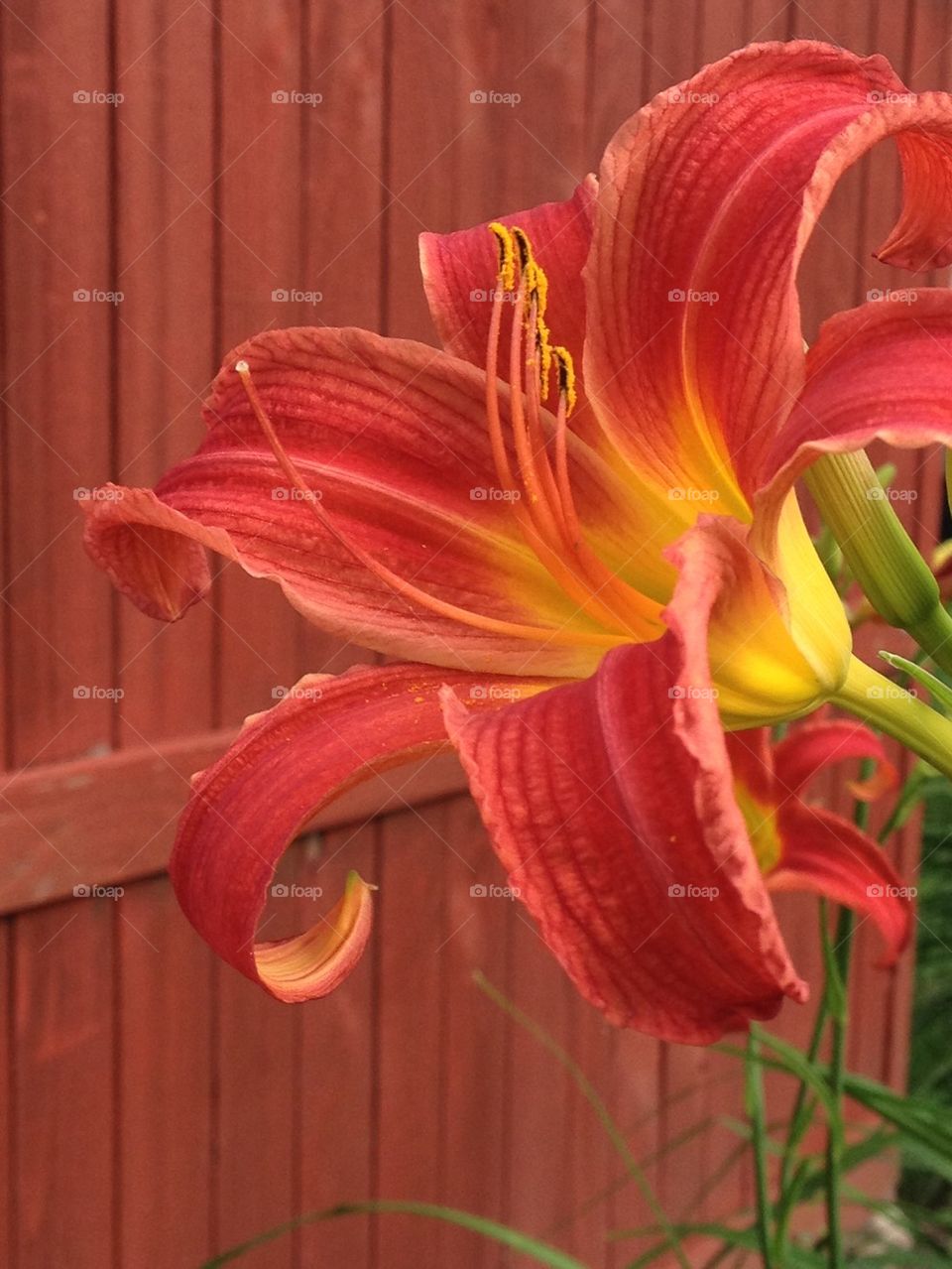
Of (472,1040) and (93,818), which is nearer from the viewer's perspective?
(93,818)

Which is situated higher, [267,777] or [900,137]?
[900,137]

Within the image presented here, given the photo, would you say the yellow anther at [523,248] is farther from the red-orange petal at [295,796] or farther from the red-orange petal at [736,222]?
the red-orange petal at [295,796]

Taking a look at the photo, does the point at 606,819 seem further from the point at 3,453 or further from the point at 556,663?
the point at 3,453

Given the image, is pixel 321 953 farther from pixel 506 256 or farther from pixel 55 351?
pixel 55 351

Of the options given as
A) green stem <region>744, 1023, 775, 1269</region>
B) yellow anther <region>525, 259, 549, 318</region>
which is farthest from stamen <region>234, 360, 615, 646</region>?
green stem <region>744, 1023, 775, 1269</region>

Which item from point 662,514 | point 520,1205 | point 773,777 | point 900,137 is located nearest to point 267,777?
point 662,514

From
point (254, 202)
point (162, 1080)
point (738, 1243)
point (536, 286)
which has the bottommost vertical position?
point (738, 1243)

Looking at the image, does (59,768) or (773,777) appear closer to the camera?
(773,777)

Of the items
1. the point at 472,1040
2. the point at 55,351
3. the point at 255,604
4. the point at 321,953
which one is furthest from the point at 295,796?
the point at 472,1040
